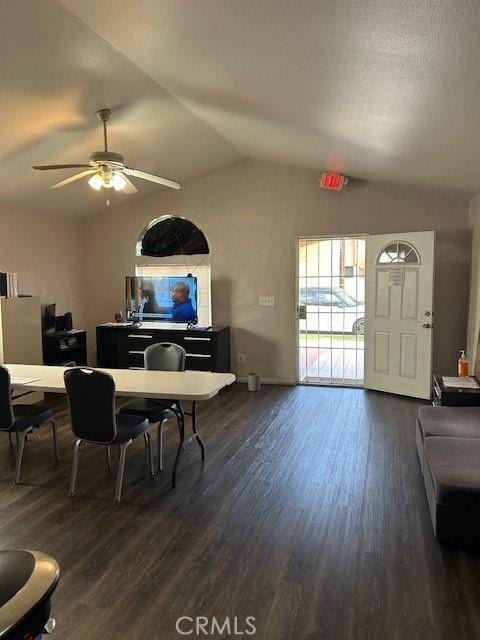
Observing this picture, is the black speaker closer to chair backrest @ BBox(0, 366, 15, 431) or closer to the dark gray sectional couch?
chair backrest @ BBox(0, 366, 15, 431)

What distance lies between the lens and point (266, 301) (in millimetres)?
6289

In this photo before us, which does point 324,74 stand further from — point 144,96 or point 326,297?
point 326,297

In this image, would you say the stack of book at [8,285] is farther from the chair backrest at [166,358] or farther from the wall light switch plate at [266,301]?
the wall light switch plate at [266,301]

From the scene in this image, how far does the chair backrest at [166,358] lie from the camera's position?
4.00 meters

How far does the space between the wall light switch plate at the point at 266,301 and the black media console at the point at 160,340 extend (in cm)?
57

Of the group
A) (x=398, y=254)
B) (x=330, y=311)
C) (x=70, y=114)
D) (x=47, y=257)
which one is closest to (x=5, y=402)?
(x=70, y=114)

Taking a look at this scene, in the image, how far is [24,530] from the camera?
278 cm

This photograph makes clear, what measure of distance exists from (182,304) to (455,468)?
440cm

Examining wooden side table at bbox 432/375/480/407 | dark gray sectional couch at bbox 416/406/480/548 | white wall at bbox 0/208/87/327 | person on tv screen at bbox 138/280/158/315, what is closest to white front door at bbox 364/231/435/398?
wooden side table at bbox 432/375/480/407

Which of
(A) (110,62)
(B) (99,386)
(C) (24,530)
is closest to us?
(C) (24,530)

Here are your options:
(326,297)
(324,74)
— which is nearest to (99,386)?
(324,74)

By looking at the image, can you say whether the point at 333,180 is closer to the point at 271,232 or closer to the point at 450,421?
the point at 271,232

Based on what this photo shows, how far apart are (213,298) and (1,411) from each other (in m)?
3.55

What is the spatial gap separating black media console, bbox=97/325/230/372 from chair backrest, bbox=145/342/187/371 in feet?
6.19
